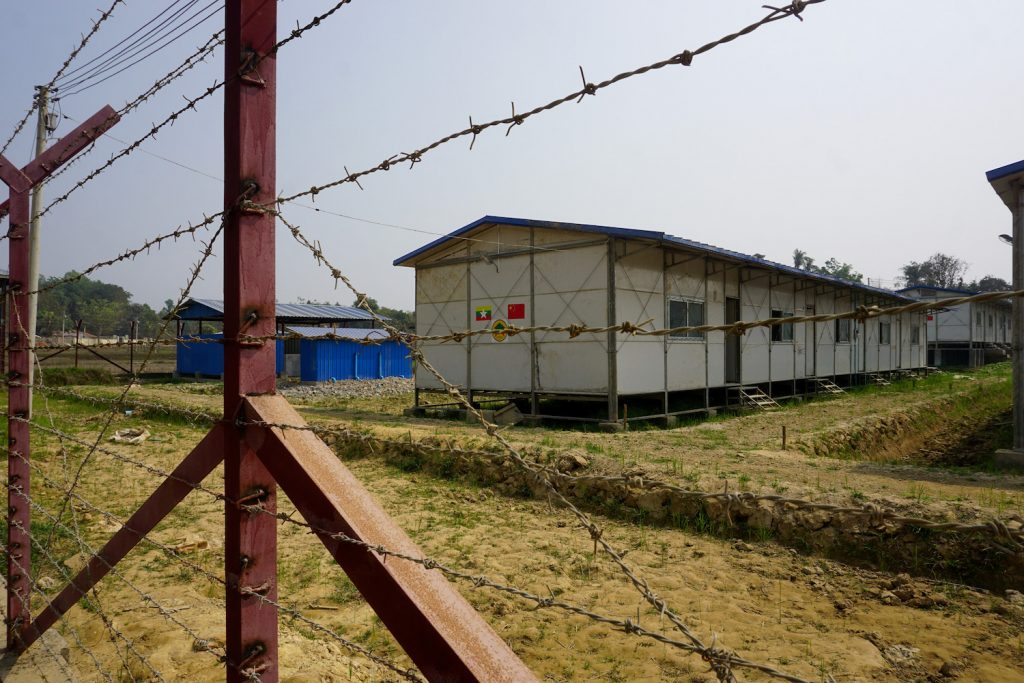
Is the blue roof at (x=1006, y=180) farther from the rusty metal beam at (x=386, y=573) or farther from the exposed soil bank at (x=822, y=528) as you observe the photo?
the rusty metal beam at (x=386, y=573)

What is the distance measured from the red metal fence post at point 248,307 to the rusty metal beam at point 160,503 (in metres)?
0.11

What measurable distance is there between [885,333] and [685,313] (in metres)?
17.0

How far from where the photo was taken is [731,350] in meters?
18.6

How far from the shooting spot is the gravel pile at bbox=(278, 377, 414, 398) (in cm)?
2298

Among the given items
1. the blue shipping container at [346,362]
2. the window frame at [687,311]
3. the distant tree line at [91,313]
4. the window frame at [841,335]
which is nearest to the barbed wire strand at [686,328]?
the window frame at [687,311]

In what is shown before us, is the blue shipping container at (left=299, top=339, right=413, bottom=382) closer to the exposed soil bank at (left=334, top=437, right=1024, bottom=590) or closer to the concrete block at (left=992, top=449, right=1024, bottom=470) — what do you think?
the exposed soil bank at (left=334, top=437, right=1024, bottom=590)

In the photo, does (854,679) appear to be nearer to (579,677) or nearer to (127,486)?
(579,677)

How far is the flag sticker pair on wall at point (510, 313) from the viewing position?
1463 centimetres

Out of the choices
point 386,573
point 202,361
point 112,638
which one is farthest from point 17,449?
point 202,361

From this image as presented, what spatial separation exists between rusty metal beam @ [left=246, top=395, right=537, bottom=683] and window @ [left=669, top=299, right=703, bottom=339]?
45.1 ft

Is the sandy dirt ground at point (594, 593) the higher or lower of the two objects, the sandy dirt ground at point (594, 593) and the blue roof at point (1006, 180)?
the lower

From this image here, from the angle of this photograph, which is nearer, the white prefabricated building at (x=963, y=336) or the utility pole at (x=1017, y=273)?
the utility pole at (x=1017, y=273)

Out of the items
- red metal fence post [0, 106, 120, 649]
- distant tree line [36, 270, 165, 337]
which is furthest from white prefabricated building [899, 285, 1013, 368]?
distant tree line [36, 270, 165, 337]

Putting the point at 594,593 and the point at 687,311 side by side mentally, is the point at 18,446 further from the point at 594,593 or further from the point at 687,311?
the point at 687,311
